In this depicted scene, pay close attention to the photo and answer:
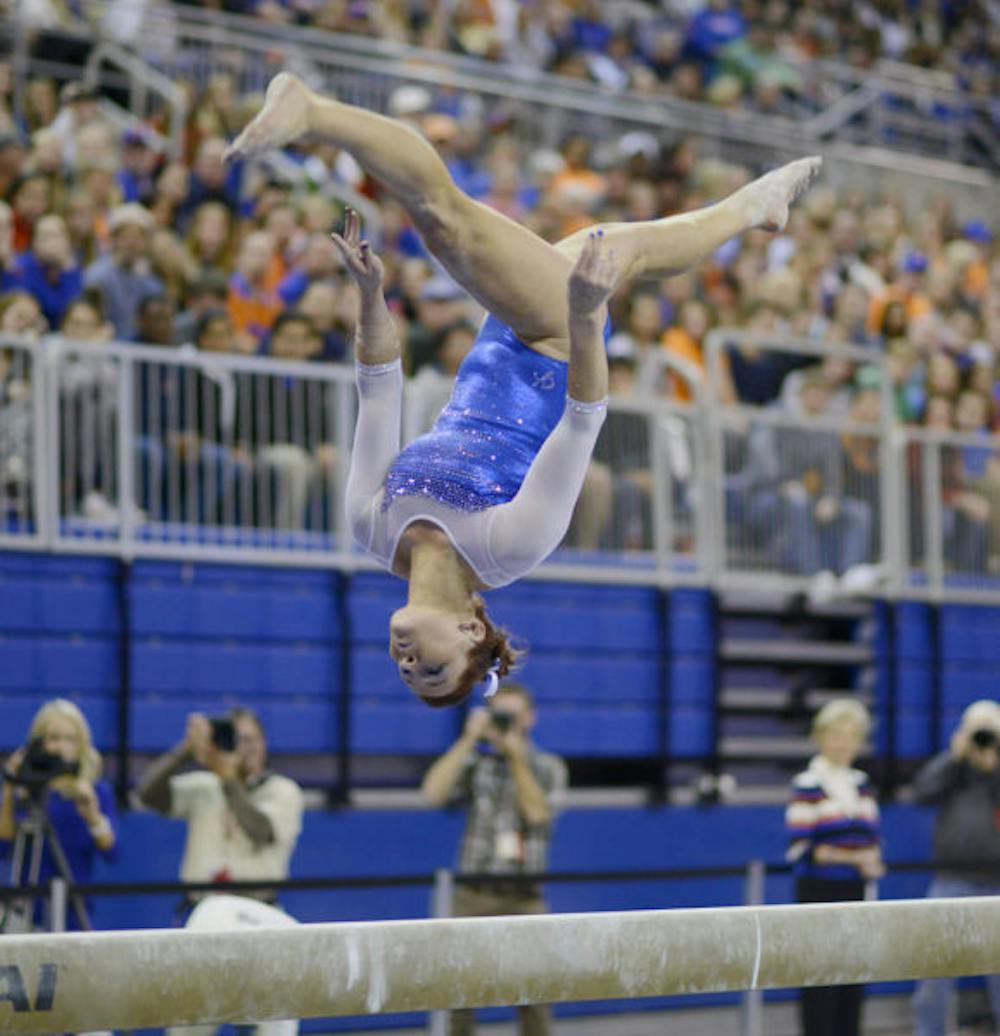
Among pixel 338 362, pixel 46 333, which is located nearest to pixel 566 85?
pixel 338 362

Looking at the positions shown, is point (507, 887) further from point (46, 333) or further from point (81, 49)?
point (81, 49)

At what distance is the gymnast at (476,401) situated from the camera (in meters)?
4.16

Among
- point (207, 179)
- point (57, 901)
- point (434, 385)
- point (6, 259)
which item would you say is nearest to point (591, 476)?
point (434, 385)

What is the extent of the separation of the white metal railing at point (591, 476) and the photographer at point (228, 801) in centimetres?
122

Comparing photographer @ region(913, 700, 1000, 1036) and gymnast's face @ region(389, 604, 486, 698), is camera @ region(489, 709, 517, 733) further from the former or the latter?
gymnast's face @ region(389, 604, 486, 698)

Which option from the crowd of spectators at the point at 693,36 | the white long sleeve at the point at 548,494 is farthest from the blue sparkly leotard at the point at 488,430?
the crowd of spectators at the point at 693,36

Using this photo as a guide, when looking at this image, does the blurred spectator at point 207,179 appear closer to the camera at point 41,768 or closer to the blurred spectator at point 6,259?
the blurred spectator at point 6,259

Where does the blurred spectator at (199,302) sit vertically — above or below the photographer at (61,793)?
above

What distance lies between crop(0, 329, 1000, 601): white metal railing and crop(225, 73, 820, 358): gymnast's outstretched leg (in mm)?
3210

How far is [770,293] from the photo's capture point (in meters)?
10.4

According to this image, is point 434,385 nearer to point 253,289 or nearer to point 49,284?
point 253,289

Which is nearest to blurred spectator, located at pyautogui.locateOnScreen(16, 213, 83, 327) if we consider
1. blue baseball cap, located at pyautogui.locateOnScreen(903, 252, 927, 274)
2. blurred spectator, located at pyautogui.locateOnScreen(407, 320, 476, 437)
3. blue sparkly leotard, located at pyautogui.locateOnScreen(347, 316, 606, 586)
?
blurred spectator, located at pyautogui.locateOnScreen(407, 320, 476, 437)

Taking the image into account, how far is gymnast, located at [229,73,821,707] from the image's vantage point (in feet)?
13.6

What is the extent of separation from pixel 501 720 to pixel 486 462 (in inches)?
117
